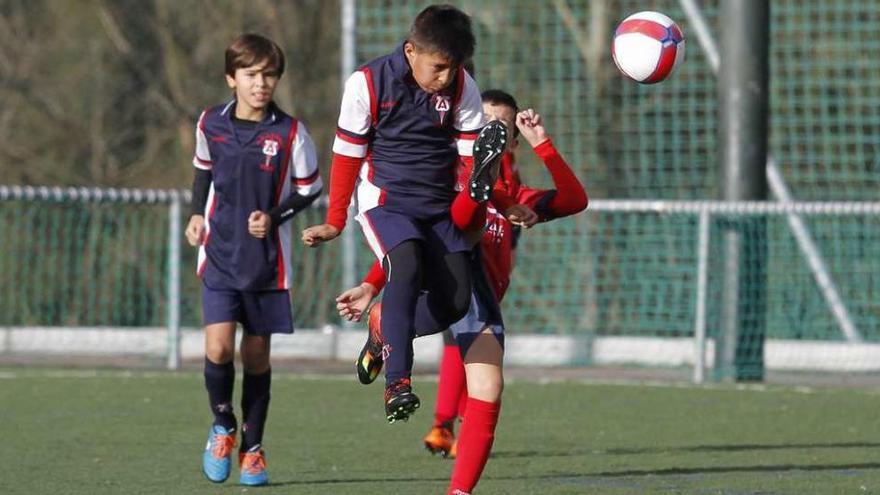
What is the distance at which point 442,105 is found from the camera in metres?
6.10

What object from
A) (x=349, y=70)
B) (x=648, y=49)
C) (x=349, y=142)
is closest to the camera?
(x=349, y=142)

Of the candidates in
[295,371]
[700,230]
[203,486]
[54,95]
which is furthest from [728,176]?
[54,95]

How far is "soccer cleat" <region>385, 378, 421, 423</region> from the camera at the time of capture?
564cm

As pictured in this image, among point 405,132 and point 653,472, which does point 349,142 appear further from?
point 653,472

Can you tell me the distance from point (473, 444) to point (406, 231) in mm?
772

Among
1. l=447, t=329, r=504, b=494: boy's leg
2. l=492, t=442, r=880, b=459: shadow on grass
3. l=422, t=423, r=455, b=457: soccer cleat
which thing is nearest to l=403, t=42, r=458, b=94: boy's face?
l=447, t=329, r=504, b=494: boy's leg

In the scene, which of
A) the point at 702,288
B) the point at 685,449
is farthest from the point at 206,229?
the point at 702,288

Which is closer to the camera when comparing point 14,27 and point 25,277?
point 25,277

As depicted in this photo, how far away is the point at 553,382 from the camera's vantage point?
38.7 ft

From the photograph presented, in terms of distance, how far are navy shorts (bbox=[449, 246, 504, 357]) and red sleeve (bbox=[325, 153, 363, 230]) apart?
0.49 m

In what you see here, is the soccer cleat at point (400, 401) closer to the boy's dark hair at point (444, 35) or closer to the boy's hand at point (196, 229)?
the boy's dark hair at point (444, 35)

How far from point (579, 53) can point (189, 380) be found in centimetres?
675

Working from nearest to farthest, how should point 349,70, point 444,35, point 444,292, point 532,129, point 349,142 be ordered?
point 444,35 < point 444,292 < point 349,142 < point 532,129 < point 349,70

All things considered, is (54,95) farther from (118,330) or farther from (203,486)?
(203,486)
